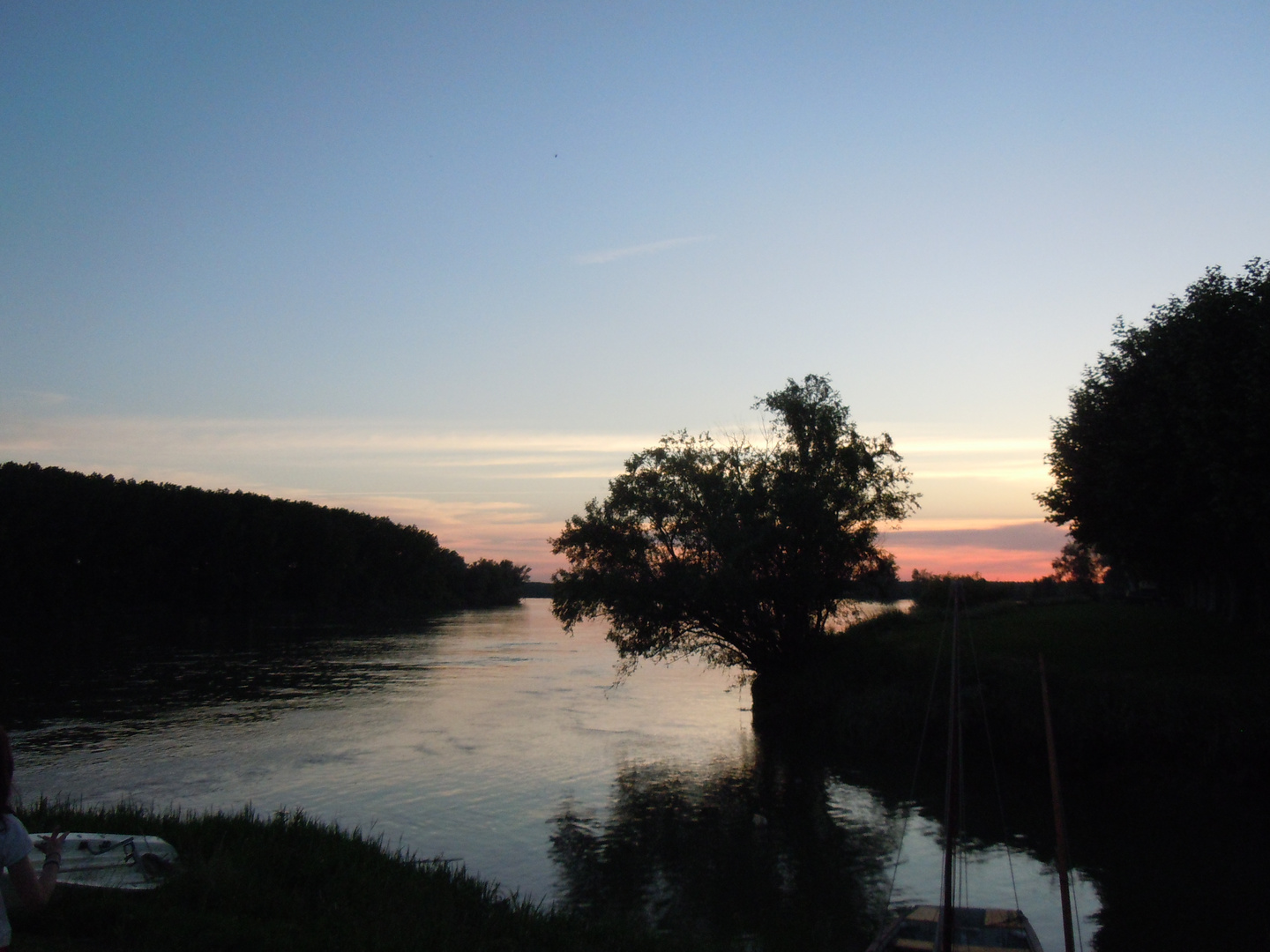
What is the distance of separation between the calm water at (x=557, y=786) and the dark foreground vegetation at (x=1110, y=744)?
1772 millimetres

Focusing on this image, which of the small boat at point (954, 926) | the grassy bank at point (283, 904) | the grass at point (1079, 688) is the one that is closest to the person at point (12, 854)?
the grassy bank at point (283, 904)

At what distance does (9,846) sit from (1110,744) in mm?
32477

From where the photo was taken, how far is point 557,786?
102 ft

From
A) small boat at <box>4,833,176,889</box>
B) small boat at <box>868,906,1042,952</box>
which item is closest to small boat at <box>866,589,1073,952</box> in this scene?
small boat at <box>868,906,1042,952</box>

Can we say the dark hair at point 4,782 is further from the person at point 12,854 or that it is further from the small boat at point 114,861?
the small boat at point 114,861

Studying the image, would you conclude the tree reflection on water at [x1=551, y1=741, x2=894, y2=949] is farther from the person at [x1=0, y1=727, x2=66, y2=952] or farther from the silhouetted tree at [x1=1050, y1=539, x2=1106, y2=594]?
the silhouetted tree at [x1=1050, y1=539, x2=1106, y2=594]

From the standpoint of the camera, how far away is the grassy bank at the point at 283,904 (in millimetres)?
10672

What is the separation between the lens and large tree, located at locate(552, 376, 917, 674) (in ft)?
142

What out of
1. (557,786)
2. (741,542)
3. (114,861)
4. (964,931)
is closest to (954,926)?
(964,931)

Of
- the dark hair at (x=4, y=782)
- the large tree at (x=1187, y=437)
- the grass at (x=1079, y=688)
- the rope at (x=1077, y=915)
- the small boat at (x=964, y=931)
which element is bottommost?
the rope at (x=1077, y=915)

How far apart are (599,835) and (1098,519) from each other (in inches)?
1007

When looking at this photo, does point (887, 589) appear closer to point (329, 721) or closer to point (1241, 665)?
point (1241, 665)

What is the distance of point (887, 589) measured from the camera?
46594mm

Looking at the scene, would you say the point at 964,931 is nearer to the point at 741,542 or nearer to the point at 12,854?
the point at 12,854
